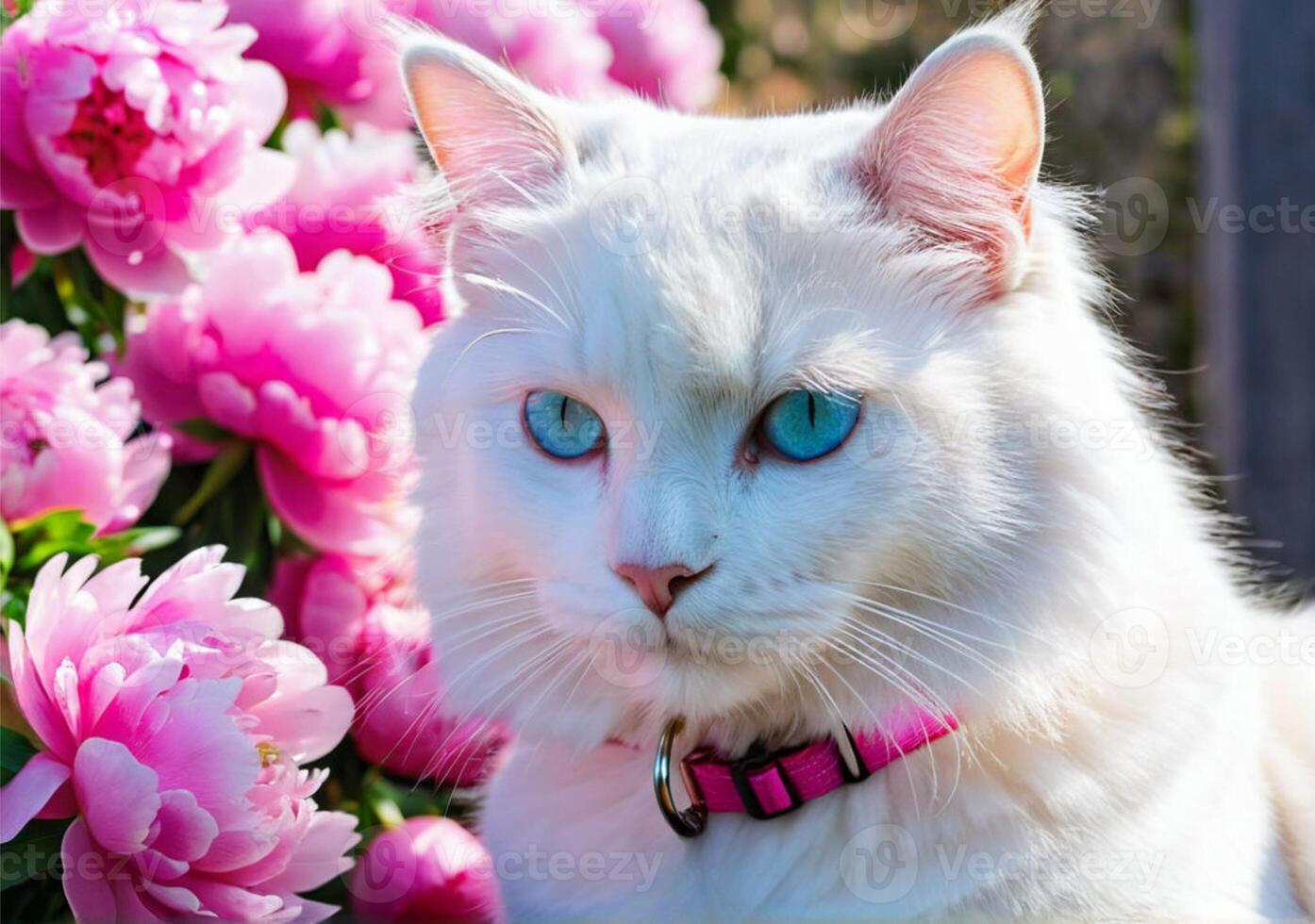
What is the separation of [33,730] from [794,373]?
71 centimetres

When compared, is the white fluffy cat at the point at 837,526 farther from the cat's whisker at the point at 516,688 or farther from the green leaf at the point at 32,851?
the green leaf at the point at 32,851

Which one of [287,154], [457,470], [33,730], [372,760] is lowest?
[372,760]

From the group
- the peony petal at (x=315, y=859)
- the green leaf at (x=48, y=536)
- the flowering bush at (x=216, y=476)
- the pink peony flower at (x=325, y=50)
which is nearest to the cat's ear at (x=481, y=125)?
the flowering bush at (x=216, y=476)

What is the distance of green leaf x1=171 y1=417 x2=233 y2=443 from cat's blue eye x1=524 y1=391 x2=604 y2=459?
45 cm

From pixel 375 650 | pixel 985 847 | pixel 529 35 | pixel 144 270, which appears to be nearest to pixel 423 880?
pixel 375 650

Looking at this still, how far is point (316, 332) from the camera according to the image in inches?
54.7

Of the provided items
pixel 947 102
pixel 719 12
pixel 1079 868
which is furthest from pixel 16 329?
pixel 719 12

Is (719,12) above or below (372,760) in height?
above

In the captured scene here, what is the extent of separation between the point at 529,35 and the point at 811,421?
0.91 metres

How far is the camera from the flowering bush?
105 centimetres

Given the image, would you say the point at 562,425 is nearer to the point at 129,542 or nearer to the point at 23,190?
the point at 129,542

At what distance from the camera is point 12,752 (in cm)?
108

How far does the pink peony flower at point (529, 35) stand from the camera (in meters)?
1.72

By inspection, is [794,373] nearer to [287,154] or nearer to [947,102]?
[947,102]
